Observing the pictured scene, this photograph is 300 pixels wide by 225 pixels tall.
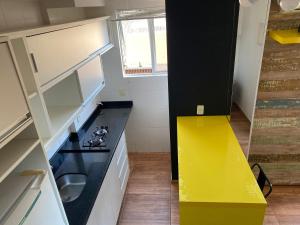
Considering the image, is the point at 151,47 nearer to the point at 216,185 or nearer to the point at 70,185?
the point at 70,185

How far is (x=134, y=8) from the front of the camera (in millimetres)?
2900

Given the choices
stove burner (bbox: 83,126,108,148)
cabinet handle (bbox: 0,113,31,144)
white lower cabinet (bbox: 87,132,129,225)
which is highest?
cabinet handle (bbox: 0,113,31,144)

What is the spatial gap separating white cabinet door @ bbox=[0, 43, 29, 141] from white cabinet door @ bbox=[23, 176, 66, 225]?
377 mm

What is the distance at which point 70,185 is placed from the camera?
2.21 meters

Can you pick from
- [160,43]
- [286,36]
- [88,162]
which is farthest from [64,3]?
[286,36]

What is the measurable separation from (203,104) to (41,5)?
1851 millimetres

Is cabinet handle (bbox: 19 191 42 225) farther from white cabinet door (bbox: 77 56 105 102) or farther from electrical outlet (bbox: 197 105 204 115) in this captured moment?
electrical outlet (bbox: 197 105 204 115)

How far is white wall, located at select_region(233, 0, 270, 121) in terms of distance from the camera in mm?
2281

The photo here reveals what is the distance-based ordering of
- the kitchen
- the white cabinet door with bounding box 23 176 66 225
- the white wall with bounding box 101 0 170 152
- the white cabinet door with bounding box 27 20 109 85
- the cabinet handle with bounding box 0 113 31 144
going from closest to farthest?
the cabinet handle with bounding box 0 113 31 144, the white cabinet door with bounding box 23 176 66 225, the kitchen, the white cabinet door with bounding box 27 20 109 85, the white wall with bounding box 101 0 170 152

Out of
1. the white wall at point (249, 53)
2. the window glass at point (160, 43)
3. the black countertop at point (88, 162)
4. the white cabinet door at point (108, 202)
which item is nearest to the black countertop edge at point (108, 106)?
the black countertop at point (88, 162)

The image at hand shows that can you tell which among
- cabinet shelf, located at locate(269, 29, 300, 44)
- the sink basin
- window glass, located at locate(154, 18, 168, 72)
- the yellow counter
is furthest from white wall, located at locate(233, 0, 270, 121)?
the sink basin

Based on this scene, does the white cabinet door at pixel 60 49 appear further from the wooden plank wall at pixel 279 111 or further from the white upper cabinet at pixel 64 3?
the wooden plank wall at pixel 279 111

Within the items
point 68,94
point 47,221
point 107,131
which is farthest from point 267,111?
point 47,221

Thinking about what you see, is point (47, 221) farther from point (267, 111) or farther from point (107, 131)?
point (267, 111)
